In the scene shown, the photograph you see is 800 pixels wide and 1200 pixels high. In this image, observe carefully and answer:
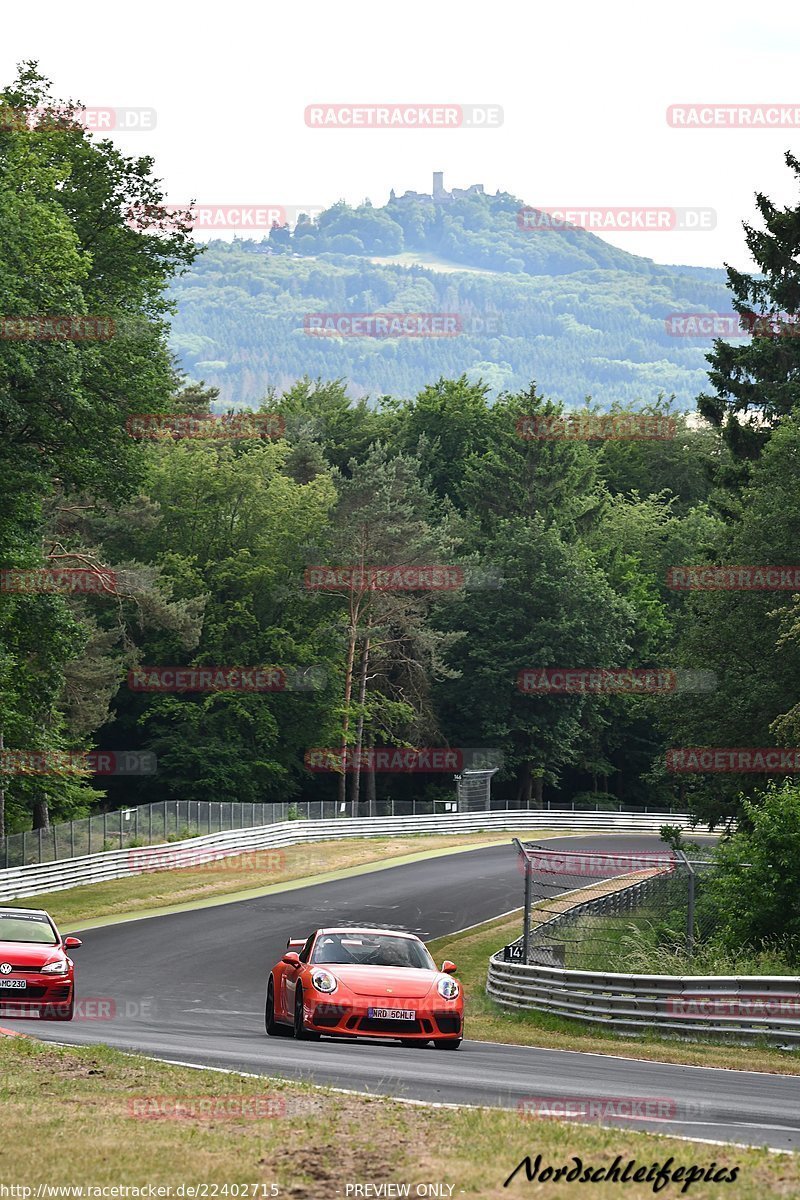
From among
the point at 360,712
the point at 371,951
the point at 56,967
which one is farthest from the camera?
the point at 360,712

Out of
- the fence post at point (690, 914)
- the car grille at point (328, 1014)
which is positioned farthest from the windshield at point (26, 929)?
the fence post at point (690, 914)

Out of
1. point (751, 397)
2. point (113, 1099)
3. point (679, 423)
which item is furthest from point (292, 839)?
point (679, 423)

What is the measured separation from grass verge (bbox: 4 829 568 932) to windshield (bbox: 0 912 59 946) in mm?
16786

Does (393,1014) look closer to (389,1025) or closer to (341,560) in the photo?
(389,1025)

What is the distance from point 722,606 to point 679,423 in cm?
8224

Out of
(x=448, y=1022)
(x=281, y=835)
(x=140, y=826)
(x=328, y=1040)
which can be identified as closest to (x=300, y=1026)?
(x=328, y=1040)

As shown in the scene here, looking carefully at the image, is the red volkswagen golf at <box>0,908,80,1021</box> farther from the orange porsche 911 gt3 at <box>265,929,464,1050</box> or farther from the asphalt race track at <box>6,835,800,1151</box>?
the orange porsche 911 gt3 at <box>265,929,464,1050</box>

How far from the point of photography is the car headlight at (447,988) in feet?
55.2

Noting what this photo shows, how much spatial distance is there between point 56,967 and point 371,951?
4758mm

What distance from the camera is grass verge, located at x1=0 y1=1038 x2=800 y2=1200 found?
25.2 ft

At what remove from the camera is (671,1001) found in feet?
61.8

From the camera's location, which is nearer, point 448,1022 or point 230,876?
point 448,1022

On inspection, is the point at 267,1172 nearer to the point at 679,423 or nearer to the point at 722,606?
the point at 722,606

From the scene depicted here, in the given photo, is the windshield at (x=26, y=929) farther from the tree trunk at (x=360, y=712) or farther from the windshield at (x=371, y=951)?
the tree trunk at (x=360, y=712)
